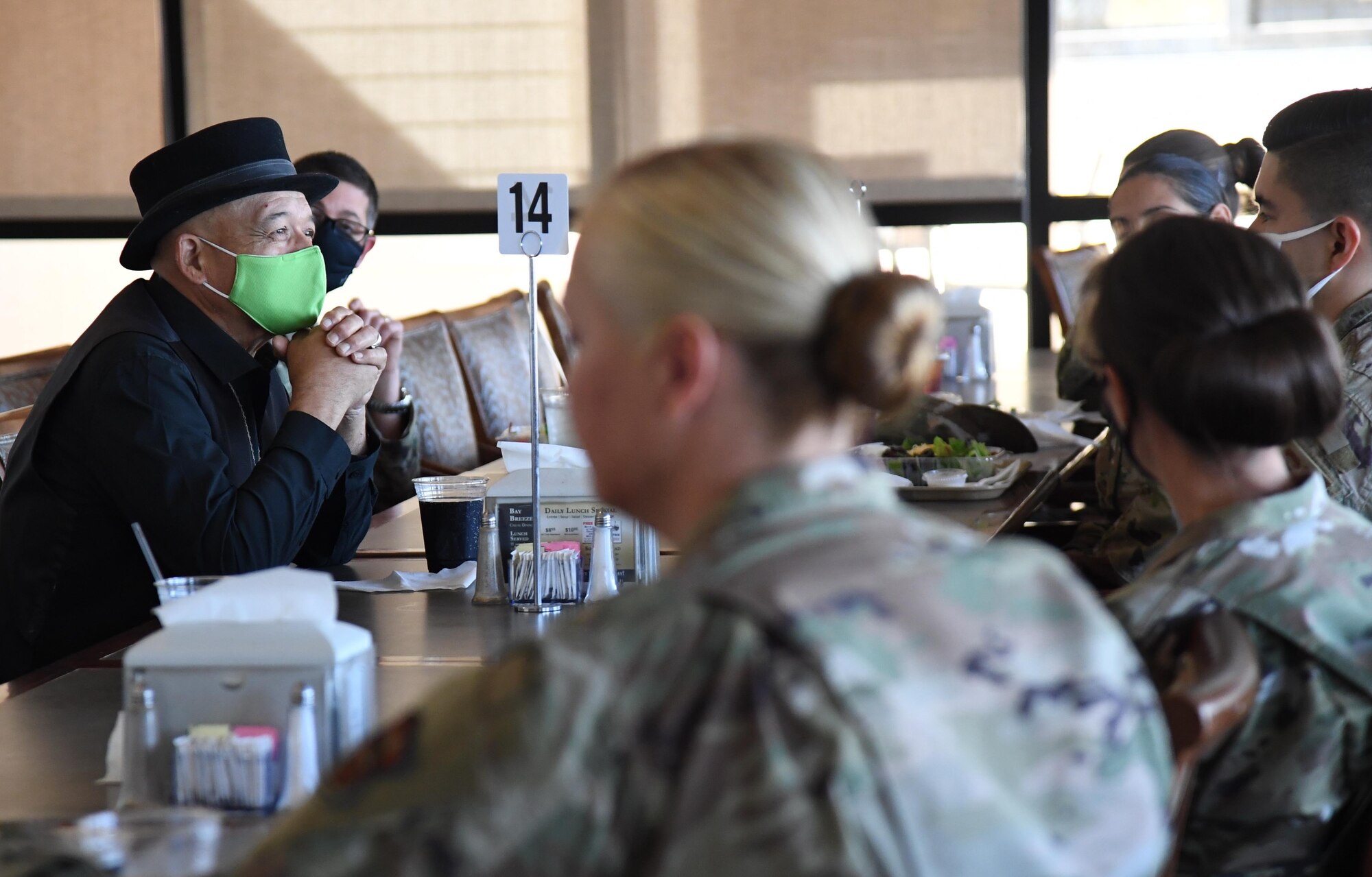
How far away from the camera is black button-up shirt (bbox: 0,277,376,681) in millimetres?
1859

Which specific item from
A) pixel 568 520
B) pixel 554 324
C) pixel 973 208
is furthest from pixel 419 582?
pixel 973 208

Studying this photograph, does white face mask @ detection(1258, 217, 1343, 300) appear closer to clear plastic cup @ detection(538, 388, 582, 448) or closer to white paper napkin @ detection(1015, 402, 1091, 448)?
white paper napkin @ detection(1015, 402, 1091, 448)

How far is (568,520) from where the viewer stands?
1824 mm

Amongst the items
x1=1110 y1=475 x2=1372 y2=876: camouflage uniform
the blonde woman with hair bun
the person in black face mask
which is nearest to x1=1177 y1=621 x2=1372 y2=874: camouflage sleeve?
x1=1110 y1=475 x2=1372 y2=876: camouflage uniform

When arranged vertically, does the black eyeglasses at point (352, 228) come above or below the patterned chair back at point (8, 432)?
above

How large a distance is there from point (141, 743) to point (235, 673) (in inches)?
3.5

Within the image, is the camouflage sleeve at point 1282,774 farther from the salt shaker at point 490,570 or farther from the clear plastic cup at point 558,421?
the clear plastic cup at point 558,421

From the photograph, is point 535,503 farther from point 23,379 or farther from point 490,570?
point 23,379

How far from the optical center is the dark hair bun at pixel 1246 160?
10.1ft

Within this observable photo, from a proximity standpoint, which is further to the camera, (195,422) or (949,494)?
(949,494)

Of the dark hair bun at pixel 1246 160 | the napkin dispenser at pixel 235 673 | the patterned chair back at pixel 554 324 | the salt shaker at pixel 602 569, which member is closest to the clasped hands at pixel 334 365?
the salt shaker at pixel 602 569

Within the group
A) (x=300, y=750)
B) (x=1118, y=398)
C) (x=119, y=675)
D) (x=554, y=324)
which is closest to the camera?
(x=300, y=750)

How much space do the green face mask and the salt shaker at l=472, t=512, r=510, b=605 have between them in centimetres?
53

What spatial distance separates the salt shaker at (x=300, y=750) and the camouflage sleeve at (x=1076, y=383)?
2.55 m
